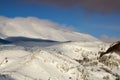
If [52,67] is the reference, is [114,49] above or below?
above

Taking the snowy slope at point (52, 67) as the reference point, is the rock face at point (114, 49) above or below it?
above

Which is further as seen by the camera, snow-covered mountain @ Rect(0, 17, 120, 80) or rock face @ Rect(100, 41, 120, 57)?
rock face @ Rect(100, 41, 120, 57)

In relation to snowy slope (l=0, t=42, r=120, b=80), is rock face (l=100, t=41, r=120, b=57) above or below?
above

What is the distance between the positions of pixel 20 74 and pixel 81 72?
202 inches

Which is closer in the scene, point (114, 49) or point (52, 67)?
point (52, 67)

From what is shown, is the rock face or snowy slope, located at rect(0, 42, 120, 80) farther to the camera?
the rock face

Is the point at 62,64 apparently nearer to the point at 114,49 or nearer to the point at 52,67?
the point at 52,67

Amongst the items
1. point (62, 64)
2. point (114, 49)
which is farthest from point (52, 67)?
point (114, 49)

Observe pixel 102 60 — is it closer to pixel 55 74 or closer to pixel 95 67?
pixel 95 67

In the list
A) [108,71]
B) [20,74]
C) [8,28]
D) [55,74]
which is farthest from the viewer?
[8,28]

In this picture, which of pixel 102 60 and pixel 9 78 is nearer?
pixel 9 78

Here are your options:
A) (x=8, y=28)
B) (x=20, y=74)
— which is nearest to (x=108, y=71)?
(x=20, y=74)

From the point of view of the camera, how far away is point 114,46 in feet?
104

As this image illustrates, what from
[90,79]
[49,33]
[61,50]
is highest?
[49,33]
